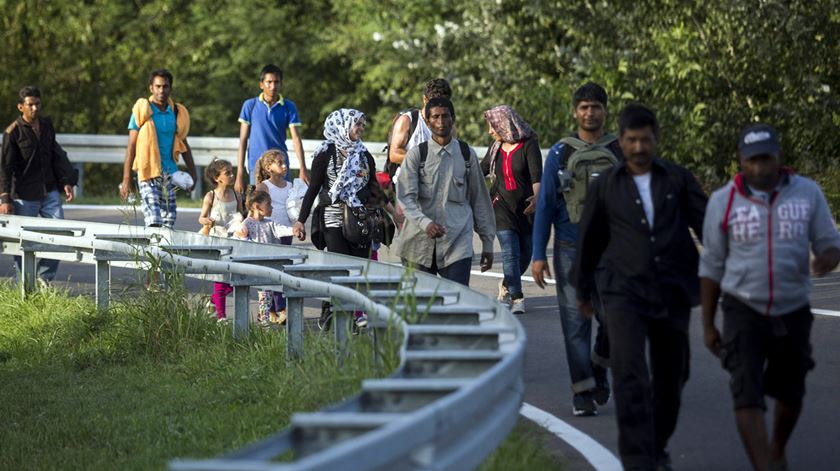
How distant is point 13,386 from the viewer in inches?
447

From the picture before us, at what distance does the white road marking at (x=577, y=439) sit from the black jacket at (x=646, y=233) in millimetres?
877

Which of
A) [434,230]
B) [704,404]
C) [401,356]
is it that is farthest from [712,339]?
[434,230]

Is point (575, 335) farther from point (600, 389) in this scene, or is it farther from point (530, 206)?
point (530, 206)

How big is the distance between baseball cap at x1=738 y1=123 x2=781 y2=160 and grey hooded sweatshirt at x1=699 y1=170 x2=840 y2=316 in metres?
0.14

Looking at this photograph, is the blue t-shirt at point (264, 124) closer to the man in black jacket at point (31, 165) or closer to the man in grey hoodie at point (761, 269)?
the man in black jacket at point (31, 165)

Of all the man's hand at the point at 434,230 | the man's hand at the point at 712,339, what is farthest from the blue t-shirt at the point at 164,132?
the man's hand at the point at 712,339

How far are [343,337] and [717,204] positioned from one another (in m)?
2.95

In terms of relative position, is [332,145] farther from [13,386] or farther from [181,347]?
[13,386]

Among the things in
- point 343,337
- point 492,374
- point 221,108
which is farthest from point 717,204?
point 221,108

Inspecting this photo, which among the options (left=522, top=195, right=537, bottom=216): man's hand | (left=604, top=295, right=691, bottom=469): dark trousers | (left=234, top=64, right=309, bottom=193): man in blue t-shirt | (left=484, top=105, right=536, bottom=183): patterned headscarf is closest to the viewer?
(left=604, top=295, right=691, bottom=469): dark trousers

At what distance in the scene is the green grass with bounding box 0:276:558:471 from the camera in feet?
29.0

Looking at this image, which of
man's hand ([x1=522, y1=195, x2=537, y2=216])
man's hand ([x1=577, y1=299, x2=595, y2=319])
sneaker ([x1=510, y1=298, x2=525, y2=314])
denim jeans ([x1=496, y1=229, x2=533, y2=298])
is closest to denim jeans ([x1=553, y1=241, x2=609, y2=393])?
man's hand ([x1=577, y1=299, x2=595, y2=319])

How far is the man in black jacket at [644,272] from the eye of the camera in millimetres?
7367

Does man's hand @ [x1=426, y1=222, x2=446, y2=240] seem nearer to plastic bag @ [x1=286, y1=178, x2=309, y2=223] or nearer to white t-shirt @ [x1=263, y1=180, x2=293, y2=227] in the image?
plastic bag @ [x1=286, y1=178, x2=309, y2=223]
